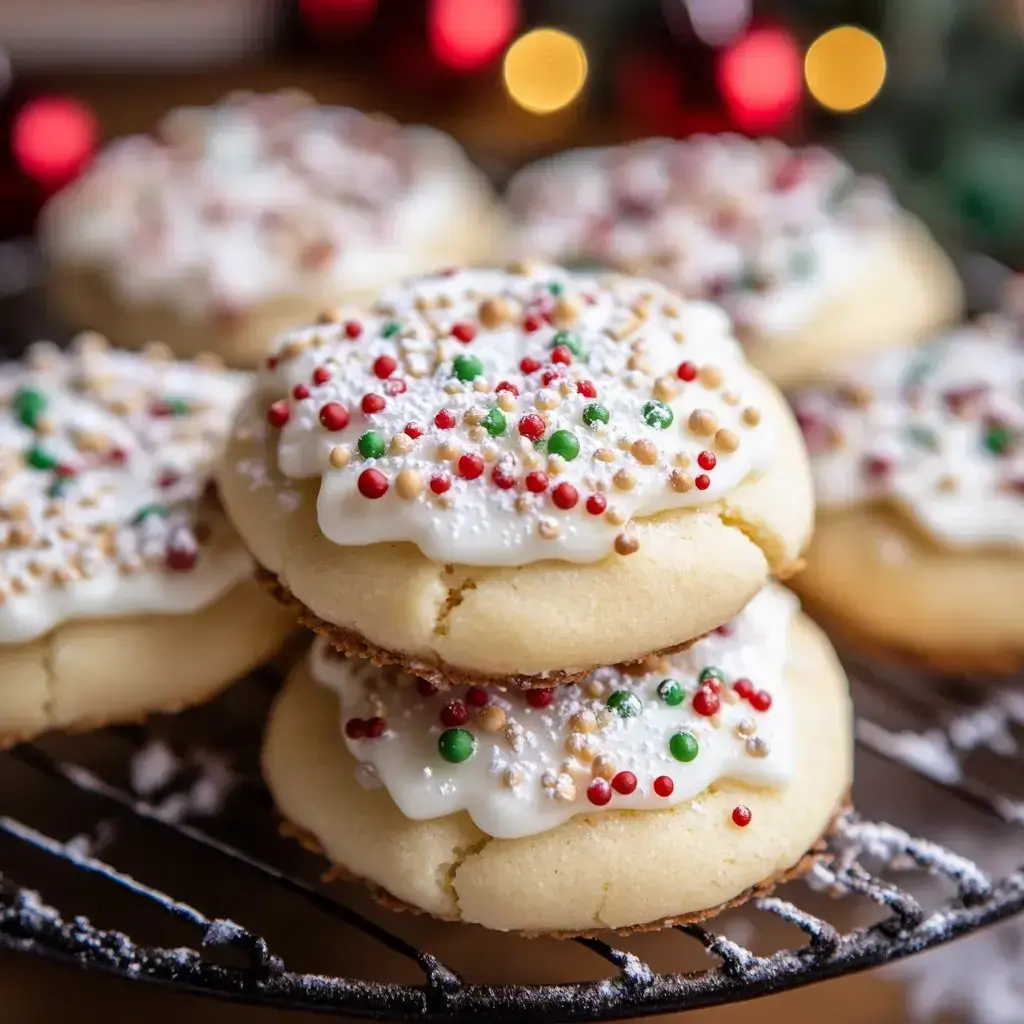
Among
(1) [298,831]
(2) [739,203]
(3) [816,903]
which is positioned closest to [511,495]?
(1) [298,831]

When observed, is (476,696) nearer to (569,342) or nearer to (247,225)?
(569,342)

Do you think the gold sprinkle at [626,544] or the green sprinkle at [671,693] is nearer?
the gold sprinkle at [626,544]

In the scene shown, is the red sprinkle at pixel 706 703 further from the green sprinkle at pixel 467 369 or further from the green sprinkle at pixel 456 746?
the green sprinkle at pixel 467 369

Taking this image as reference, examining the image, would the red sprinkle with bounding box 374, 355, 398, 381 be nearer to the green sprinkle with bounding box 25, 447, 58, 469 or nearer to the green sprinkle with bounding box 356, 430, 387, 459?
the green sprinkle with bounding box 356, 430, 387, 459

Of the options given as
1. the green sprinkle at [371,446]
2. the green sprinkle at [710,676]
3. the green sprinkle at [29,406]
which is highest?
the green sprinkle at [371,446]

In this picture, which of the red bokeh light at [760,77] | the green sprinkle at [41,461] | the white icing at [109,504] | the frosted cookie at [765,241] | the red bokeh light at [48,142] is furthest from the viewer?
the red bokeh light at [760,77]

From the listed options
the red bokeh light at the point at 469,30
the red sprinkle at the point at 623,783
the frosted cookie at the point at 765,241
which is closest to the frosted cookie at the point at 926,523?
the frosted cookie at the point at 765,241

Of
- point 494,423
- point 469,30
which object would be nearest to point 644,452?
point 494,423

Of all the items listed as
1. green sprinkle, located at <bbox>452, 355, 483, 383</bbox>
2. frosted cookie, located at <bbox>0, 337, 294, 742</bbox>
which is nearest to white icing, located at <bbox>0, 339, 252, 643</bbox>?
frosted cookie, located at <bbox>0, 337, 294, 742</bbox>
